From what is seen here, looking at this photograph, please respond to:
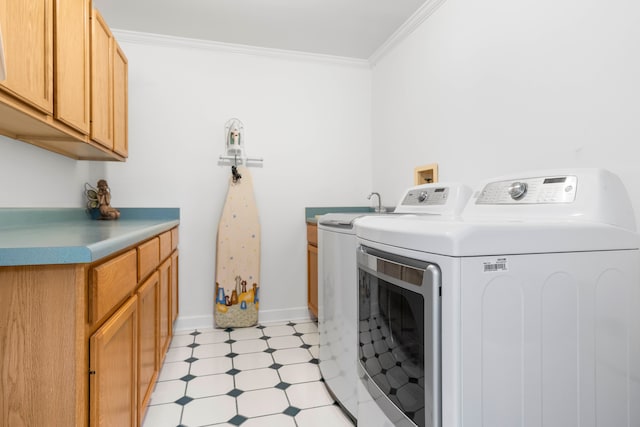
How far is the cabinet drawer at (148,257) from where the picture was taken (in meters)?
1.50

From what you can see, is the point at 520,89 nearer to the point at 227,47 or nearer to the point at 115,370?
the point at 115,370

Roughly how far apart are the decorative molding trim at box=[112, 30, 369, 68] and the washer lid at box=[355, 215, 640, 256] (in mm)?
2587

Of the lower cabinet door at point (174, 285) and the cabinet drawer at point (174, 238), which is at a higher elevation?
the cabinet drawer at point (174, 238)

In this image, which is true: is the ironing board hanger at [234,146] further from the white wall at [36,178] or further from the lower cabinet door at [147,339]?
the lower cabinet door at [147,339]

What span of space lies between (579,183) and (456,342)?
0.73m

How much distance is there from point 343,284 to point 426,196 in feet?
2.41

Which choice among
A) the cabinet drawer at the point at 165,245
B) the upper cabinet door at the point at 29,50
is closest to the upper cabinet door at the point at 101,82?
the upper cabinet door at the point at 29,50

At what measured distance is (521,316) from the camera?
89cm

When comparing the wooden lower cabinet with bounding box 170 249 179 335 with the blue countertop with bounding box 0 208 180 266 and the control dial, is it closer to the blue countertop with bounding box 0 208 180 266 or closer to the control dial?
the blue countertop with bounding box 0 208 180 266

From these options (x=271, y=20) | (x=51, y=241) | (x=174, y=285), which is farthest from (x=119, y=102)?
(x=51, y=241)

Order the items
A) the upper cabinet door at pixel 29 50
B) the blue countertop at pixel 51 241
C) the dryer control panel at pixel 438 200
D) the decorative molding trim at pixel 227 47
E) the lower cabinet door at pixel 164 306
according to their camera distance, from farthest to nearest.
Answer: the decorative molding trim at pixel 227 47 < the lower cabinet door at pixel 164 306 < the dryer control panel at pixel 438 200 < the upper cabinet door at pixel 29 50 < the blue countertop at pixel 51 241

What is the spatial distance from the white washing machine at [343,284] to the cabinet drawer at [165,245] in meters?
0.93

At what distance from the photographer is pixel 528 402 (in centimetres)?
89

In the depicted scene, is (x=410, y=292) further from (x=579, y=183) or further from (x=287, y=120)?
(x=287, y=120)
